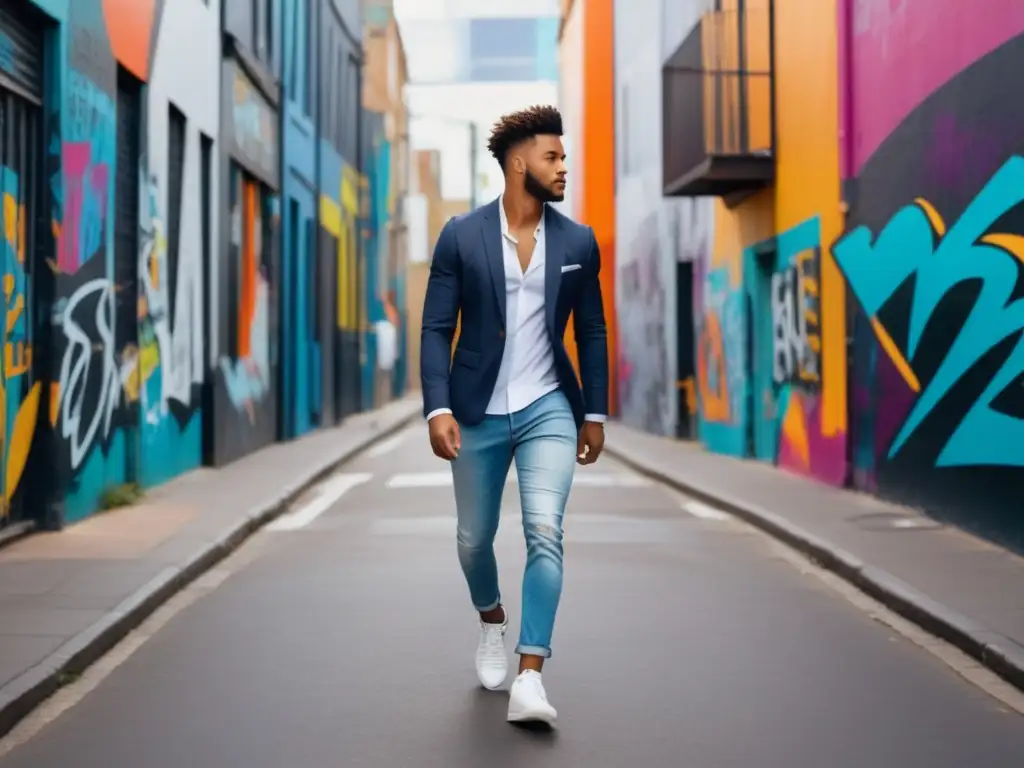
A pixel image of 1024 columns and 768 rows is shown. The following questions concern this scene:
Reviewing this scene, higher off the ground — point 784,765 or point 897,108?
point 897,108

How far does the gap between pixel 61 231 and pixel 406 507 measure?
4.07 m

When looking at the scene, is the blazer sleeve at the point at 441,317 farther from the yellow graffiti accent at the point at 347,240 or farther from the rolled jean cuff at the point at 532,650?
the yellow graffiti accent at the point at 347,240

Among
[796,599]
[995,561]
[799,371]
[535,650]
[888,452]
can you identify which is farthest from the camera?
[799,371]

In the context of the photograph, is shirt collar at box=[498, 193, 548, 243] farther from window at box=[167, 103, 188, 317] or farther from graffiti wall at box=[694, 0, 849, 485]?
window at box=[167, 103, 188, 317]

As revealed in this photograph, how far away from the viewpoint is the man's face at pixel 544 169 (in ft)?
16.8

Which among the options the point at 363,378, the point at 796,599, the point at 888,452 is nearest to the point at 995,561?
the point at 796,599

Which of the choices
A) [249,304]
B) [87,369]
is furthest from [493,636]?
[249,304]

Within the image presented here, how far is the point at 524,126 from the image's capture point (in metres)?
5.18

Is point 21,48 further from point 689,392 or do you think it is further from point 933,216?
point 689,392

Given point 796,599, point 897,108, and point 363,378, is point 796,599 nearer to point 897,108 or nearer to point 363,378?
point 897,108

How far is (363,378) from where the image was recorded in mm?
35906

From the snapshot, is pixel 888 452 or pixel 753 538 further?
pixel 888 452

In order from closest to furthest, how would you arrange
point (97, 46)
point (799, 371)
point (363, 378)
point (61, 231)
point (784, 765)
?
point (784, 765)
point (61, 231)
point (97, 46)
point (799, 371)
point (363, 378)

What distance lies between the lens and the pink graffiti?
404 inches
